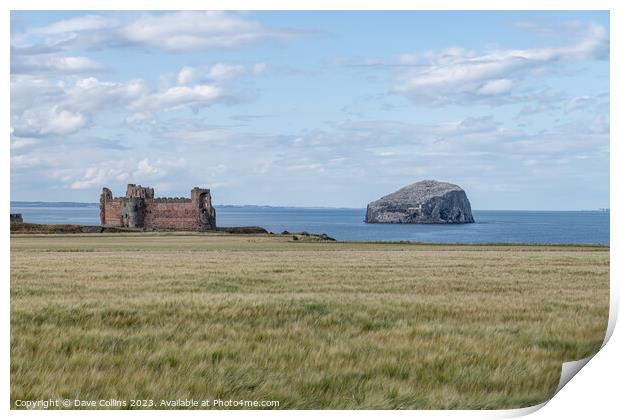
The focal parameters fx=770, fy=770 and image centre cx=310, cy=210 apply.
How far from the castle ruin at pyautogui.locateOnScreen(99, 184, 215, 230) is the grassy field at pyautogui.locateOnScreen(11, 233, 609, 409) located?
1.06m

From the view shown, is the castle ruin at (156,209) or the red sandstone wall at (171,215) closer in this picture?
the castle ruin at (156,209)

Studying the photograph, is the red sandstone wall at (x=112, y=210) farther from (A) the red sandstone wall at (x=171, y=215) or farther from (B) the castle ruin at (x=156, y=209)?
(A) the red sandstone wall at (x=171, y=215)

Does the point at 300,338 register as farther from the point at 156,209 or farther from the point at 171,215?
the point at 171,215

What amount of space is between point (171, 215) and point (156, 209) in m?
0.66

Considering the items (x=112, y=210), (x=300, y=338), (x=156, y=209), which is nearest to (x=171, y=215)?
(x=156, y=209)

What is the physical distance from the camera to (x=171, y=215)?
12.2 meters

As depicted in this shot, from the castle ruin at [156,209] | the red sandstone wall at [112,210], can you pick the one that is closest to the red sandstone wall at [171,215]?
the castle ruin at [156,209]

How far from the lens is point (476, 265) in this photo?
46.5 ft

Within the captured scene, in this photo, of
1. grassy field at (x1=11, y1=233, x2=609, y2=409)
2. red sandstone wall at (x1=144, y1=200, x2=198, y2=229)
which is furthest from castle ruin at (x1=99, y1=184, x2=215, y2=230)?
grassy field at (x1=11, y1=233, x2=609, y2=409)

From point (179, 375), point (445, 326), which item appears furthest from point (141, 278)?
point (445, 326)

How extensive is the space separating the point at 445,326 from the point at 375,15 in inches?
137

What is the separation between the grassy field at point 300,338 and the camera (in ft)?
24.2

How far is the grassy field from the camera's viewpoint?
7.37 meters
